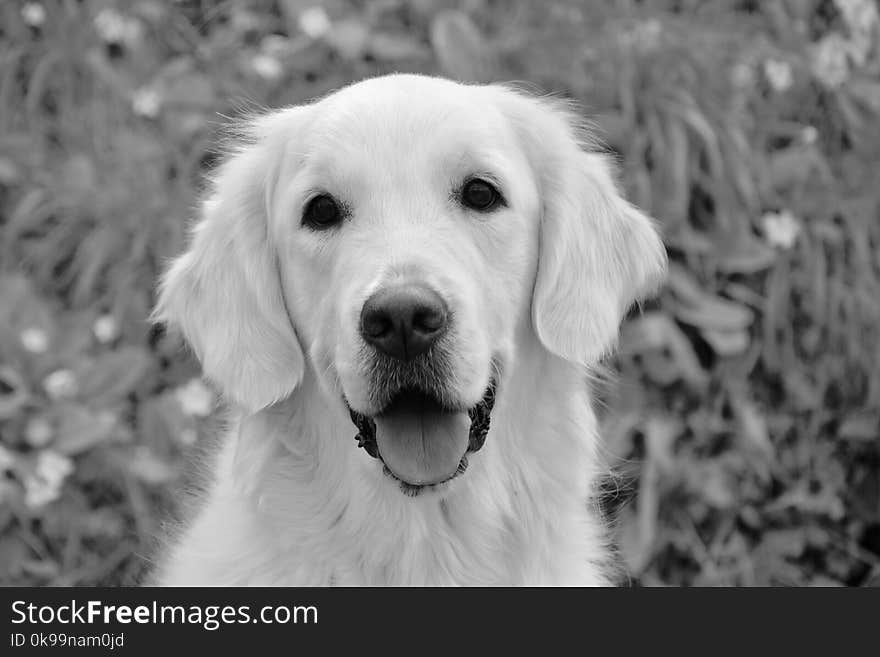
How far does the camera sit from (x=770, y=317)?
193 inches

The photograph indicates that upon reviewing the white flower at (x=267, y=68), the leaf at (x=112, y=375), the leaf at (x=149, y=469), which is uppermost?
the white flower at (x=267, y=68)

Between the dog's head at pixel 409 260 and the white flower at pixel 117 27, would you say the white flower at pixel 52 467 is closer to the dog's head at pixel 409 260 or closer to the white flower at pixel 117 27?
the dog's head at pixel 409 260

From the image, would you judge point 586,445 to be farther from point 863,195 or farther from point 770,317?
point 863,195

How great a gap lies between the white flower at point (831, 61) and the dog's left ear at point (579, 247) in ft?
7.99

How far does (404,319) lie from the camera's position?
2.57 meters

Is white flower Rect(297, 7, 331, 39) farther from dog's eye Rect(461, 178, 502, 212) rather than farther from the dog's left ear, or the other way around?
dog's eye Rect(461, 178, 502, 212)

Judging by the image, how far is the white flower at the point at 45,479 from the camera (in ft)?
14.3

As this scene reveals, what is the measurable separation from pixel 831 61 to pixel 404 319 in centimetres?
353

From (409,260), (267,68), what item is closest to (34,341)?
(267,68)

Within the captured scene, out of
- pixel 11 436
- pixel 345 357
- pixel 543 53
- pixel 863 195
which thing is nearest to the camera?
pixel 345 357

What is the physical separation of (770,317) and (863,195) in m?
0.87

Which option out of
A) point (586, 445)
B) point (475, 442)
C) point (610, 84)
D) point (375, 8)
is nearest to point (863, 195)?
point (610, 84)

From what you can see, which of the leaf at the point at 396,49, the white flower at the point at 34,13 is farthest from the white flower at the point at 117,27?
the leaf at the point at 396,49

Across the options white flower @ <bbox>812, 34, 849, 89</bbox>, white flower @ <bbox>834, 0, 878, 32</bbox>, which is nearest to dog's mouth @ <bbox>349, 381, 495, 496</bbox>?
white flower @ <bbox>812, 34, 849, 89</bbox>
